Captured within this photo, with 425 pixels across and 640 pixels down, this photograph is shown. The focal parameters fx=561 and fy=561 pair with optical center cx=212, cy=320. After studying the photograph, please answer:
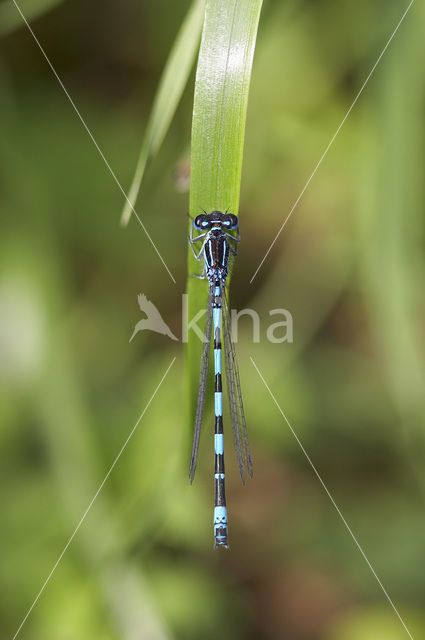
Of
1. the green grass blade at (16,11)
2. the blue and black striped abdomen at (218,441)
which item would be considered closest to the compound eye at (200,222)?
the blue and black striped abdomen at (218,441)

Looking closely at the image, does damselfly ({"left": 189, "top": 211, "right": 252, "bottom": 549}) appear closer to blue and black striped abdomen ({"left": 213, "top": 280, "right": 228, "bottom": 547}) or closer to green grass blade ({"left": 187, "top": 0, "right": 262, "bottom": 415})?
blue and black striped abdomen ({"left": 213, "top": 280, "right": 228, "bottom": 547})

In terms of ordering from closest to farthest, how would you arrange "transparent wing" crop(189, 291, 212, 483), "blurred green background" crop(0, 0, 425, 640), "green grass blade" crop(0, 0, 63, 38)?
"transparent wing" crop(189, 291, 212, 483), "blurred green background" crop(0, 0, 425, 640), "green grass blade" crop(0, 0, 63, 38)

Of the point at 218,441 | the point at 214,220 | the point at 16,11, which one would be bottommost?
the point at 218,441

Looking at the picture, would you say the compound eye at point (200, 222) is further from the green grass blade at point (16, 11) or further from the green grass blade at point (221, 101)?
the green grass blade at point (16, 11)

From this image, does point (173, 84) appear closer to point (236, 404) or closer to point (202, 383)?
point (202, 383)

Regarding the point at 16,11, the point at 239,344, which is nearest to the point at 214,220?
the point at 239,344

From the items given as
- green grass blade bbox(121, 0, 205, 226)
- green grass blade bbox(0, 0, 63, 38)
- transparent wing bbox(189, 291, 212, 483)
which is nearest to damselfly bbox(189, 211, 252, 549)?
transparent wing bbox(189, 291, 212, 483)

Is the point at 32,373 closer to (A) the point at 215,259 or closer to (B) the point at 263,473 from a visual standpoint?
(A) the point at 215,259
